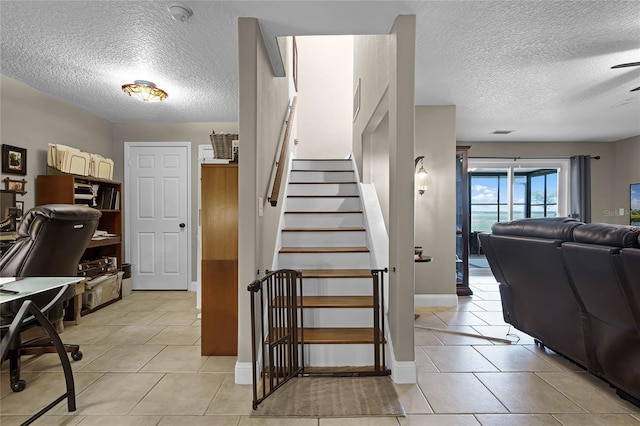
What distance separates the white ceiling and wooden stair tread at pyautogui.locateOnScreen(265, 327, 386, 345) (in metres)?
2.34

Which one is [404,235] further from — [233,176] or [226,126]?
[226,126]

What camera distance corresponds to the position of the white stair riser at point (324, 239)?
3.90m

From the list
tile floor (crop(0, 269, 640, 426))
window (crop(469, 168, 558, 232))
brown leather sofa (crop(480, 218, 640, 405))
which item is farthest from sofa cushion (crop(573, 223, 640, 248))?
window (crop(469, 168, 558, 232))

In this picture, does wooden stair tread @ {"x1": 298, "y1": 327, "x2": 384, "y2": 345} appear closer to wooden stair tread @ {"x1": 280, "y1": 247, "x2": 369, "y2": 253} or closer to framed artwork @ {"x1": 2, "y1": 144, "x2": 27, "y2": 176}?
wooden stair tread @ {"x1": 280, "y1": 247, "x2": 369, "y2": 253}

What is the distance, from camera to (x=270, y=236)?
10.7ft

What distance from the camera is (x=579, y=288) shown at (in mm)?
2348

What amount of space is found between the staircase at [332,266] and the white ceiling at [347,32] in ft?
4.93

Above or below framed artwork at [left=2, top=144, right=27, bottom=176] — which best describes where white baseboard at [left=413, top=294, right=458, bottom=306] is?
below

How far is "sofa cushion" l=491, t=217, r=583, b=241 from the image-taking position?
8.07ft

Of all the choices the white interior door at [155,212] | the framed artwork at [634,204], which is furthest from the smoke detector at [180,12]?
the framed artwork at [634,204]

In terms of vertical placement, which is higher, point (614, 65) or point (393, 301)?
point (614, 65)

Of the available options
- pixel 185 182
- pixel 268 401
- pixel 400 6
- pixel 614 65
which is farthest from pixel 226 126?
pixel 614 65

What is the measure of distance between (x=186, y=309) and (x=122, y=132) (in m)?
3.04

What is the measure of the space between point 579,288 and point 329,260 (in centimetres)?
206
